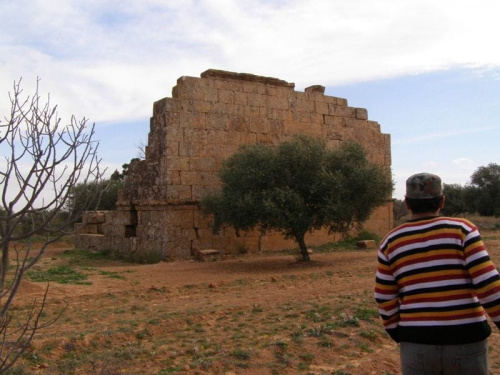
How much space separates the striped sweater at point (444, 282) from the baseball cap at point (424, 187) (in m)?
0.13

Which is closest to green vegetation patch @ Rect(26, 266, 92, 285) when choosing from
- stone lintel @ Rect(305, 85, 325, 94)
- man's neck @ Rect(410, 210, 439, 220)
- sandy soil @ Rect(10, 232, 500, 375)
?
sandy soil @ Rect(10, 232, 500, 375)

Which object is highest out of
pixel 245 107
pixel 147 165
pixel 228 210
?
pixel 245 107

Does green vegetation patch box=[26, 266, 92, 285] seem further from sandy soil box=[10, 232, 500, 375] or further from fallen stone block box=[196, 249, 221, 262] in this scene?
fallen stone block box=[196, 249, 221, 262]

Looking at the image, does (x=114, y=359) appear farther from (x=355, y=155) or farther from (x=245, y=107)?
(x=245, y=107)

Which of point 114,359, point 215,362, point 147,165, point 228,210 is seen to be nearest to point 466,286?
point 215,362

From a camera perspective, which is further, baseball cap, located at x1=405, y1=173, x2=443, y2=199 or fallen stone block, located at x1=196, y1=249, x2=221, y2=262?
fallen stone block, located at x1=196, y1=249, x2=221, y2=262

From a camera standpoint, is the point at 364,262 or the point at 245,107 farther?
the point at 245,107

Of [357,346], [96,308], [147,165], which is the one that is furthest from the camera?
[147,165]

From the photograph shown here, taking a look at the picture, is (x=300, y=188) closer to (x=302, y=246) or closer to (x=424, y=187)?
(x=302, y=246)

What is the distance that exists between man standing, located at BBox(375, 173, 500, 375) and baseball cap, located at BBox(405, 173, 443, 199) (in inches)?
0.4

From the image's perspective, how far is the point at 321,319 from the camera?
22.9ft

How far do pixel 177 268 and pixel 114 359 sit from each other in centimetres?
733

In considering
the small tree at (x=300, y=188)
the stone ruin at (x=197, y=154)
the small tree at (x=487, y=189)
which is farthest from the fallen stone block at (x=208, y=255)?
the small tree at (x=487, y=189)

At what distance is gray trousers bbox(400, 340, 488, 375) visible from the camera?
107 inches
